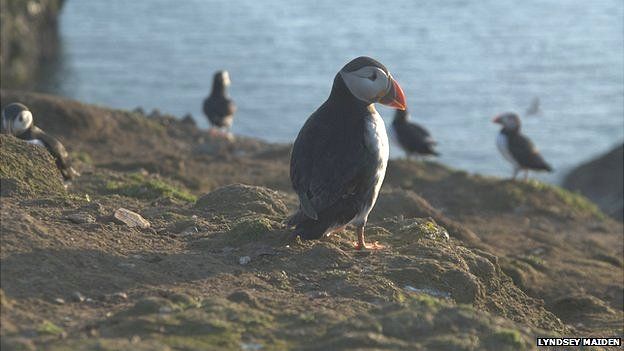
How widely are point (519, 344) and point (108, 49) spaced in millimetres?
36159

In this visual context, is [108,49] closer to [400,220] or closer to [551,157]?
[551,157]

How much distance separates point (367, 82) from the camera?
9.00m

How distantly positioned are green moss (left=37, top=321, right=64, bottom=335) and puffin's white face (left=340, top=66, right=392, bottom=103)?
3.80m

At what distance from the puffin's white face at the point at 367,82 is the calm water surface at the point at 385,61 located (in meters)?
18.5

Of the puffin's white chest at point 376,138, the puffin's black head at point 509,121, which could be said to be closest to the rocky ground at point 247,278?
the puffin's white chest at point 376,138

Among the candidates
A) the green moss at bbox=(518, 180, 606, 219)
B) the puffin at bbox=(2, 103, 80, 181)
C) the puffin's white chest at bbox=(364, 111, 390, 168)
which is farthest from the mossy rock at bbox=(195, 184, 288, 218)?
the green moss at bbox=(518, 180, 606, 219)

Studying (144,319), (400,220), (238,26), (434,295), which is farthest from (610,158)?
(238,26)

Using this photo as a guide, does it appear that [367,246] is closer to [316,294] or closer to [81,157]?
[316,294]

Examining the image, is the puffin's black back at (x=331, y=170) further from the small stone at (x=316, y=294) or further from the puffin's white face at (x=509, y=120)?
the puffin's white face at (x=509, y=120)

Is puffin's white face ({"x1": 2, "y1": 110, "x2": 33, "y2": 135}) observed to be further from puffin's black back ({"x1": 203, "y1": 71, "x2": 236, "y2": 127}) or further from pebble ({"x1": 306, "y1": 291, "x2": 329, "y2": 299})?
puffin's black back ({"x1": 203, "y1": 71, "x2": 236, "y2": 127})

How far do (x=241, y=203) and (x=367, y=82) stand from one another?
1.91 metres

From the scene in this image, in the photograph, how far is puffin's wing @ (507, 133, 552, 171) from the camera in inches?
759

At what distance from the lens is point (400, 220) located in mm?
10328

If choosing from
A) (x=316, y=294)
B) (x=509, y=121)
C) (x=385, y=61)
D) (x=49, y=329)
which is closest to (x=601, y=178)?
(x=509, y=121)
